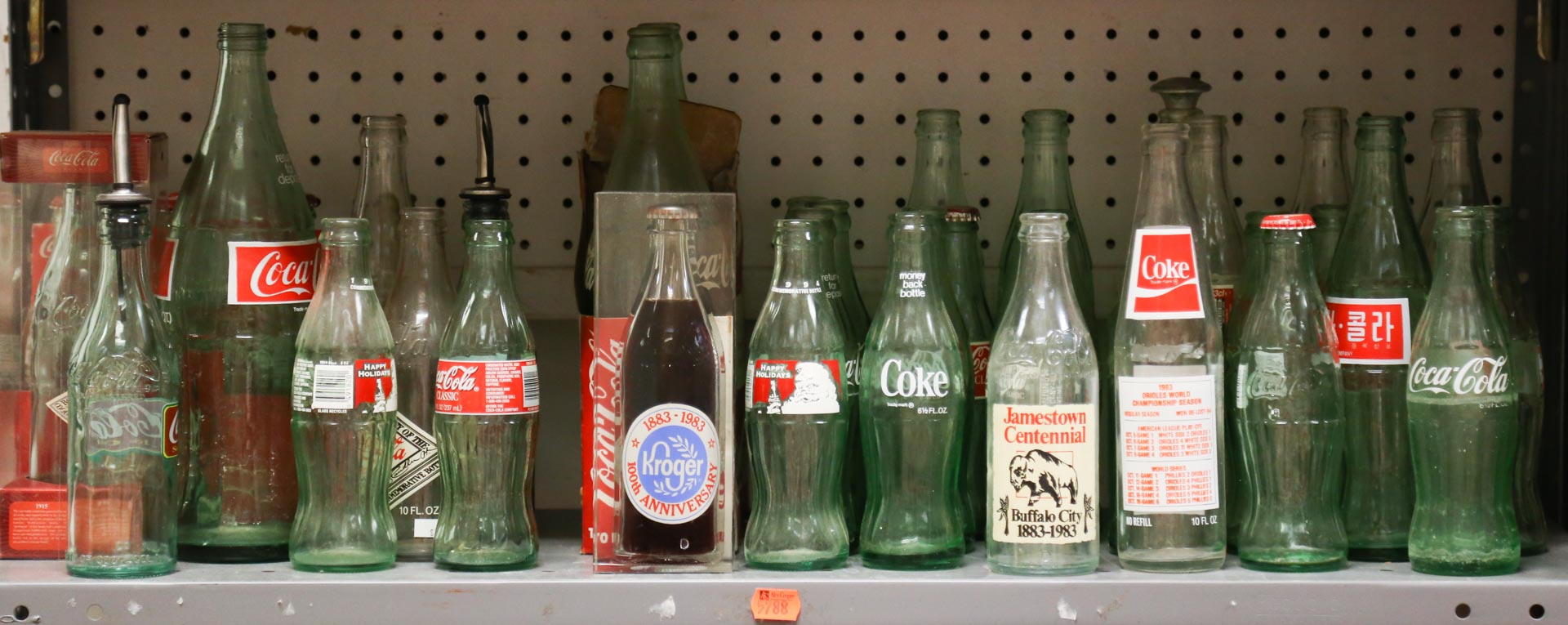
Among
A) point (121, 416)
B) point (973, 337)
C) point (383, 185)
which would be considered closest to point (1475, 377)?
point (973, 337)

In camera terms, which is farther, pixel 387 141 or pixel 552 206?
pixel 552 206

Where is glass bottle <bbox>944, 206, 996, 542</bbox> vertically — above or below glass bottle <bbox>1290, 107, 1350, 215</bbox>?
below

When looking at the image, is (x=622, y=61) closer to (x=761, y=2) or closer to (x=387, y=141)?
(x=761, y=2)

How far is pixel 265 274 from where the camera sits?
1.32m

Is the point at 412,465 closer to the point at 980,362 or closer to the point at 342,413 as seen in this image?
the point at 342,413

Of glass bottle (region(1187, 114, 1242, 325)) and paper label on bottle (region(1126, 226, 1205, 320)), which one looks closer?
paper label on bottle (region(1126, 226, 1205, 320))

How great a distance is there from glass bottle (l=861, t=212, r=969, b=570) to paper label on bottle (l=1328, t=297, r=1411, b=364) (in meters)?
0.35

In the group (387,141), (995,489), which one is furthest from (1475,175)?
(387,141)

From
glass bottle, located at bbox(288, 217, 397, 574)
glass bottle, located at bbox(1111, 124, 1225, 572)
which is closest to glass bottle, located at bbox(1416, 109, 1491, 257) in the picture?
glass bottle, located at bbox(1111, 124, 1225, 572)

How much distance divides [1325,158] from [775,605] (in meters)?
0.77

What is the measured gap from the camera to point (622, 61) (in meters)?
1.65

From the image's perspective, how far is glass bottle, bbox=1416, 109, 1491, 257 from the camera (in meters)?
1.40

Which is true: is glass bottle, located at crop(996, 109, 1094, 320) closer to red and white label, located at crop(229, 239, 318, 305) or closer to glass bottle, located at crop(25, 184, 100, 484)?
red and white label, located at crop(229, 239, 318, 305)

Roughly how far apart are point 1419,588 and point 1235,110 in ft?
2.13
